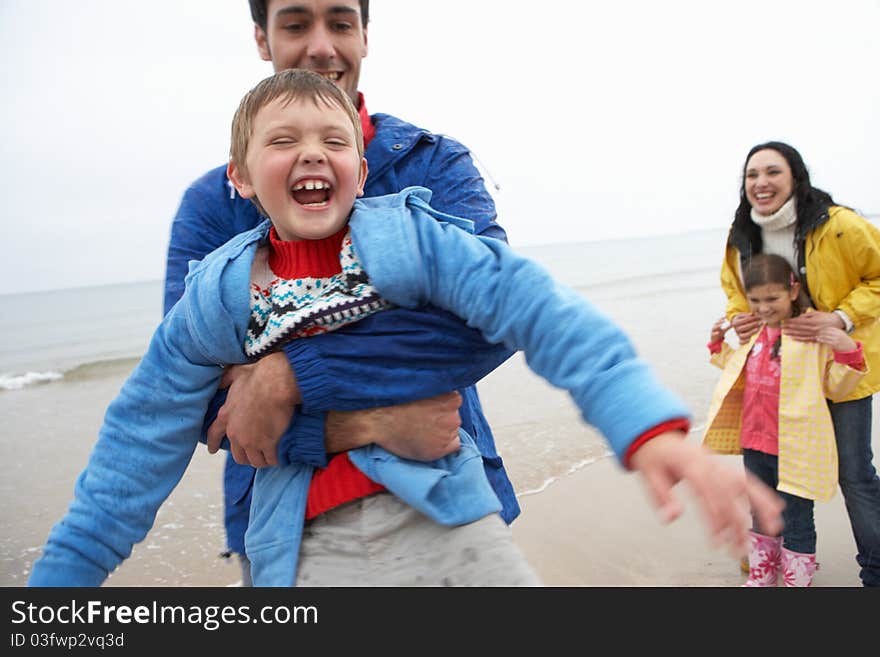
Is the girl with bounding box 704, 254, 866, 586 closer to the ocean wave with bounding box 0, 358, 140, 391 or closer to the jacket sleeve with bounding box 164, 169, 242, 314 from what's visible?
the jacket sleeve with bounding box 164, 169, 242, 314

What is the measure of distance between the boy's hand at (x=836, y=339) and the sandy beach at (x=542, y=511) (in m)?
1.20

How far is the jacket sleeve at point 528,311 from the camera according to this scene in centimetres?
113

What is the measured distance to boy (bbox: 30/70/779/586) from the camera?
49.6 inches

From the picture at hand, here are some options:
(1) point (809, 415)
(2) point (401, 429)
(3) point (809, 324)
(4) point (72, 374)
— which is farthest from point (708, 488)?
(4) point (72, 374)

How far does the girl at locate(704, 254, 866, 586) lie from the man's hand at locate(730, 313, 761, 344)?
0.10 feet

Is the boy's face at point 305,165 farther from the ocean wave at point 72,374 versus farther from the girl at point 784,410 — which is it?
the ocean wave at point 72,374

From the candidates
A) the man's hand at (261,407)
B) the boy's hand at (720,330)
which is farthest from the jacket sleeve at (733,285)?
the man's hand at (261,407)

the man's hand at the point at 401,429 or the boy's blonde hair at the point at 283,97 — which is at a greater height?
the boy's blonde hair at the point at 283,97

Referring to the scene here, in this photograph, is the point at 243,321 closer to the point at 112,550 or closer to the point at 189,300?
the point at 189,300

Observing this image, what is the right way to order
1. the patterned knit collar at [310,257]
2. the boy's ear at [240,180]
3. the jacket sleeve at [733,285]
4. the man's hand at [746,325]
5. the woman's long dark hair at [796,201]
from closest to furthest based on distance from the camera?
the patterned knit collar at [310,257]
the boy's ear at [240,180]
the woman's long dark hair at [796,201]
the man's hand at [746,325]
the jacket sleeve at [733,285]

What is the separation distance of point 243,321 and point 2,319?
34503 millimetres

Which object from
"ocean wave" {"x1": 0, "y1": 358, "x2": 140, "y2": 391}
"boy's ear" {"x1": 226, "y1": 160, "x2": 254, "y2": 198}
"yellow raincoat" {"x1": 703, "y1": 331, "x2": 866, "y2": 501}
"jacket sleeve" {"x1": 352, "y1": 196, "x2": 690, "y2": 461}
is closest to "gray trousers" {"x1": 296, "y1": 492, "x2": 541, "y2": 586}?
"jacket sleeve" {"x1": 352, "y1": 196, "x2": 690, "y2": 461}

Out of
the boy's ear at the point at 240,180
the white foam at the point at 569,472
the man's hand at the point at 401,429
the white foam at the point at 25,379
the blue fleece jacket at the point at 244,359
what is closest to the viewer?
the blue fleece jacket at the point at 244,359

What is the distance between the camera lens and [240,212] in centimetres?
180
